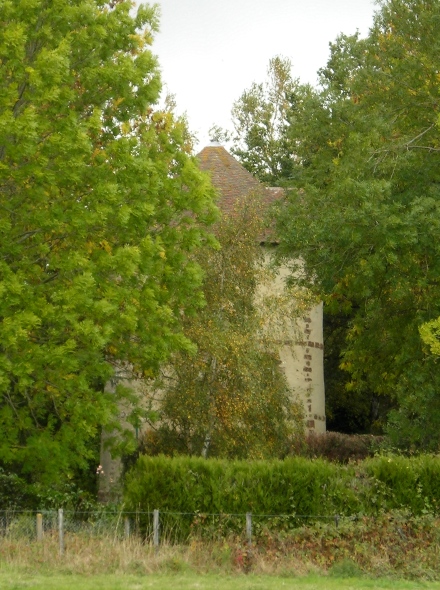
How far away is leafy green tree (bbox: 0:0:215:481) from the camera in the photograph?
18.6m

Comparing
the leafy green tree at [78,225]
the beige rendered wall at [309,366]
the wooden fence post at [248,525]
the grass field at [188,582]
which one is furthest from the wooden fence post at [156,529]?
the beige rendered wall at [309,366]

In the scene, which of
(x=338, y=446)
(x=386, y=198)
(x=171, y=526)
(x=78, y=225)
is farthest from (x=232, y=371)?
(x=338, y=446)

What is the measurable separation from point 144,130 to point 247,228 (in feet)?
10.5

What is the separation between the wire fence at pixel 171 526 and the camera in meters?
15.9

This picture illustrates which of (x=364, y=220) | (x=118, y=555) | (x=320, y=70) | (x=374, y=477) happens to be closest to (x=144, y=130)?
(x=364, y=220)

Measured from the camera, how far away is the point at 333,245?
82.4 feet

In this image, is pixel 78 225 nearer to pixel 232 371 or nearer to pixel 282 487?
pixel 232 371

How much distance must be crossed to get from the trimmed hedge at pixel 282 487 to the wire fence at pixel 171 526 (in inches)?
7.9

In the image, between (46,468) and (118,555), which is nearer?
(118,555)

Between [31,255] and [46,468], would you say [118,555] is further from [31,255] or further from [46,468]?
[31,255]

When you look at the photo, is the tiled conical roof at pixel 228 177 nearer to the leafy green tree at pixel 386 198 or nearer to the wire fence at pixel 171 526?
the leafy green tree at pixel 386 198

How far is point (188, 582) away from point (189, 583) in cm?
10

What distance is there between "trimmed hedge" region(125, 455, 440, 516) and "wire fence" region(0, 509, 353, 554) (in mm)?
201

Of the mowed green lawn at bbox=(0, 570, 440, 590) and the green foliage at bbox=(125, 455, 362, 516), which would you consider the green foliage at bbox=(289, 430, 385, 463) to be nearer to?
the green foliage at bbox=(125, 455, 362, 516)
